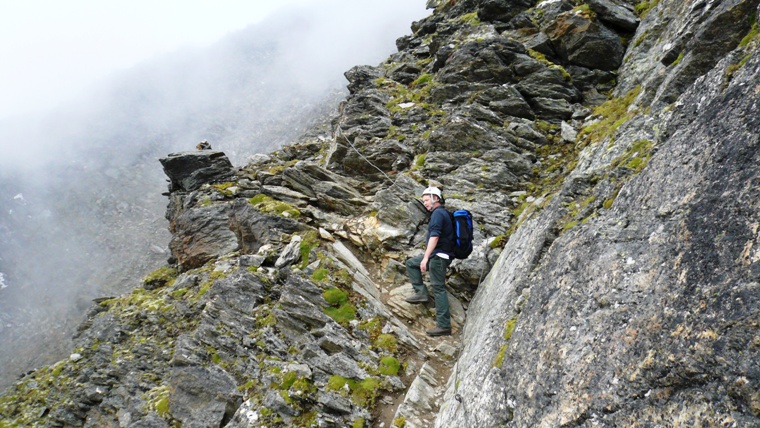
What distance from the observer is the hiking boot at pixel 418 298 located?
1136cm

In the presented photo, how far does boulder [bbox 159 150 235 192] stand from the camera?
23.6 metres

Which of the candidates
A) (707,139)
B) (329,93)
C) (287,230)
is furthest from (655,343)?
(329,93)

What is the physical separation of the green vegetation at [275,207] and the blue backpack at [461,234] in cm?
793

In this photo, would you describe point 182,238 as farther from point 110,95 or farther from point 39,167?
point 110,95

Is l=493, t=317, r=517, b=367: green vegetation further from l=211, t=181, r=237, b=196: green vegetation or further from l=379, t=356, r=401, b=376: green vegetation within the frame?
l=211, t=181, r=237, b=196: green vegetation

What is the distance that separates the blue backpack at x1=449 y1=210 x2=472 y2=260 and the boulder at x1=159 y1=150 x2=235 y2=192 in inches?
657

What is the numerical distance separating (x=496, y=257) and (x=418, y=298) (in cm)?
257

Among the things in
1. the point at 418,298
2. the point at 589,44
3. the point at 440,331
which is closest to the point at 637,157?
the point at 440,331

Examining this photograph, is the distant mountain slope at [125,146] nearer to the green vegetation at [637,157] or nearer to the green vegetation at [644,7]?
the green vegetation at [644,7]

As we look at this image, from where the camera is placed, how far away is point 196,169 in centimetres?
2408

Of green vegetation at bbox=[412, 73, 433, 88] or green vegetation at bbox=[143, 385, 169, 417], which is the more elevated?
green vegetation at bbox=[412, 73, 433, 88]

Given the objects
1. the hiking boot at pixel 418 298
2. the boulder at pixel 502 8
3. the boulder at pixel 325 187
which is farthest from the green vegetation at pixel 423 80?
the hiking boot at pixel 418 298

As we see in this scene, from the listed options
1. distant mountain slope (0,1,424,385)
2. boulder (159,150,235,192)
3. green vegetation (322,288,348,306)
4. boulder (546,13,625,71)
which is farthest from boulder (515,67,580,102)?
distant mountain slope (0,1,424,385)

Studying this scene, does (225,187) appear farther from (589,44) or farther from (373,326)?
(589,44)
